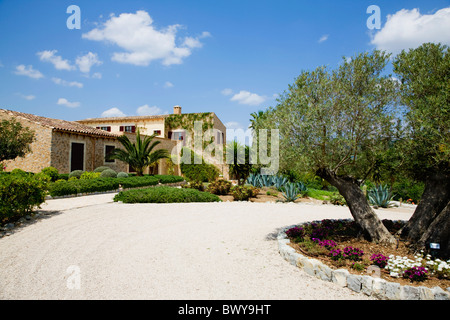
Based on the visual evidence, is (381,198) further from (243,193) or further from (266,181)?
(266,181)

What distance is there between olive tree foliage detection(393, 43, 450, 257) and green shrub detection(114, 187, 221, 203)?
852 cm

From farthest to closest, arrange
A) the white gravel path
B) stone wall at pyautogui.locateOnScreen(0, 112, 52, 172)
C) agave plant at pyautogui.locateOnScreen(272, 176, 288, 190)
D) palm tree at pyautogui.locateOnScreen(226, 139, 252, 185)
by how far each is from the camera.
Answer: stone wall at pyautogui.locateOnScreen(0, 112, 52, 172) → palm tree at pyautogui.locateOnScreen(226, 139, 252, 185) → agave plant at pyautogui.locateOnScreen(272, 176, 288, 190) → the white gravel path

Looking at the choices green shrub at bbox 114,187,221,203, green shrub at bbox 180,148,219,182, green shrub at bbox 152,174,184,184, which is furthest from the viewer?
green shrub at bbox 180,148,219,182

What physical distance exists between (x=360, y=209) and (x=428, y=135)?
197cm

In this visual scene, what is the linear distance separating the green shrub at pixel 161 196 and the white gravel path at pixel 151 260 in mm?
2794

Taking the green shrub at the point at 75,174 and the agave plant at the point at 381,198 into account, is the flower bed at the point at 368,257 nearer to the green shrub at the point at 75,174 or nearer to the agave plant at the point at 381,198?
the agave plant at the point at 381,198

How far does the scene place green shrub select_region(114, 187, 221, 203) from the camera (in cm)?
1169

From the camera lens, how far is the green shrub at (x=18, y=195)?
7.17 m

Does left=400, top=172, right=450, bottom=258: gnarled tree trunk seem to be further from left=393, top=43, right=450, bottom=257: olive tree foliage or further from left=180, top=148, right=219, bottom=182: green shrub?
left=180, top=148, right=219, bottom=182: green shrub

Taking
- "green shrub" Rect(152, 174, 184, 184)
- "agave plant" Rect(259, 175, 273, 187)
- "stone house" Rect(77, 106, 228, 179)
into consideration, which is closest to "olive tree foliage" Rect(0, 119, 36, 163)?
"green shrub" Rect(152, 174, 184, 184)

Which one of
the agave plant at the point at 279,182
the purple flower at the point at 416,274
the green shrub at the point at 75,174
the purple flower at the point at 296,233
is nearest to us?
the purple flower at the point at 416,274

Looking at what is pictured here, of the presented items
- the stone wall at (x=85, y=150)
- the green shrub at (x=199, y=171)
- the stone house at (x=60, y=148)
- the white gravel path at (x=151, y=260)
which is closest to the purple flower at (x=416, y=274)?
the white gravel path at (x=151, y=260)

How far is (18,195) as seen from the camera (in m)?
7.62
